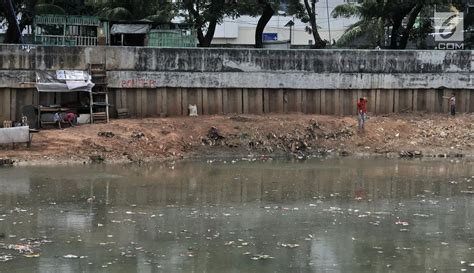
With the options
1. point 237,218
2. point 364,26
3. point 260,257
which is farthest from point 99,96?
point 364,26

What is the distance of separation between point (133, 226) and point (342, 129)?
12.6 m

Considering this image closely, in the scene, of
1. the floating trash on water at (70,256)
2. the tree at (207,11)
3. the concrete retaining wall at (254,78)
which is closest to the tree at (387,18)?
the concrete retaining wall at (254,78)

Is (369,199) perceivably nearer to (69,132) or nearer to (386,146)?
(386,146)

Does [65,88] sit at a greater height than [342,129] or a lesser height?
greater

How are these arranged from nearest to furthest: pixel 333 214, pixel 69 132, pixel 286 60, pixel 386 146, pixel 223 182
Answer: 1. pixel 333 214
2. pixel 223 182
3. pixel 69 132
4. pixel 386 146
5. pixel 286 60

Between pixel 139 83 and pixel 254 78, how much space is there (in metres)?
4.13

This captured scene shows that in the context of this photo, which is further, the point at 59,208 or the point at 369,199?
the point at 369,199

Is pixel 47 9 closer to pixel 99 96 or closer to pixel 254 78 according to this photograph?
pixel 99 96

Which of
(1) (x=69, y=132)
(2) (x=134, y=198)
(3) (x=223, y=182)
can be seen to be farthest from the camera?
(1) (x=69, y=132)

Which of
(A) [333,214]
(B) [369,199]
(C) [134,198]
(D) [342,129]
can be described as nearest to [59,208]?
(C) [134,198]

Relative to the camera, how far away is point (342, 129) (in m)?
23.2

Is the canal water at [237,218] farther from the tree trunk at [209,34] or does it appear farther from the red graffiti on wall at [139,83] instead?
the tree trunk at [209,34]

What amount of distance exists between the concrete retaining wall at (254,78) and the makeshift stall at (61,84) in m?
0.36

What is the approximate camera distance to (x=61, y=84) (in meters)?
22.6
